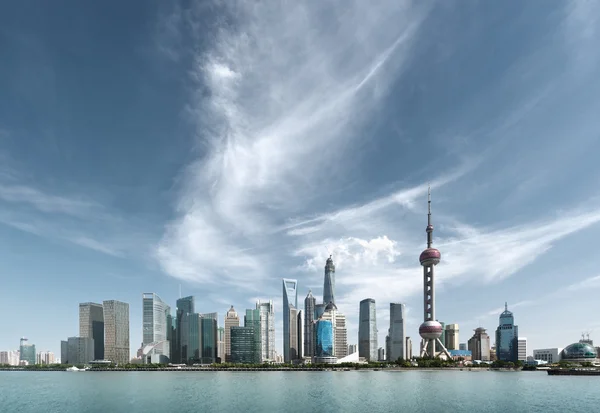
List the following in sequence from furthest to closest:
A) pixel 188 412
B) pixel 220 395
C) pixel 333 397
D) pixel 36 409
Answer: pixel 220 395 → pixel 333 397 → pixel 36 409 → pixel 188 412

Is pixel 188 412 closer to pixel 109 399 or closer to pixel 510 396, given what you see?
pixel 109 399

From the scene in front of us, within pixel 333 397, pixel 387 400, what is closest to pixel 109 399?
pixel 333 397

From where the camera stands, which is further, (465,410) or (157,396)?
(157,396)

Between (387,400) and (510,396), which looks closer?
(387,400)

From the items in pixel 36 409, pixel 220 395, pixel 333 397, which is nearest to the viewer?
pixel 36 409

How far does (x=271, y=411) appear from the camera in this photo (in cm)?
7675

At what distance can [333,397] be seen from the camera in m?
99.5

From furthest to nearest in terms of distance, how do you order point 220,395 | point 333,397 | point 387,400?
1. point 220,395
2. point 333,397
3. point 387,400

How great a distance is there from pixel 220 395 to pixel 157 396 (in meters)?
15.4

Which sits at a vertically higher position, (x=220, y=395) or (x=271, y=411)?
(x=271, y=411)

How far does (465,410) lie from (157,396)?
71896 millimetres

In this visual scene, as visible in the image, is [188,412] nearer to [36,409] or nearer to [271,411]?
[271,411]

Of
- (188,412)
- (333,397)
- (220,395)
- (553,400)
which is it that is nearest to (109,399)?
(220,395)

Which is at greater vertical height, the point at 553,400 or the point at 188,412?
the point at 188,412
